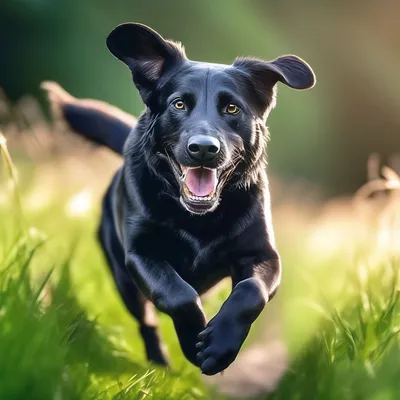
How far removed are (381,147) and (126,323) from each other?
1020 centimetres

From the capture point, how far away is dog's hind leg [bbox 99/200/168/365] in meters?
4.89

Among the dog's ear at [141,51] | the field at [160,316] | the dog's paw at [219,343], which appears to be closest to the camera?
the field at [160,316]

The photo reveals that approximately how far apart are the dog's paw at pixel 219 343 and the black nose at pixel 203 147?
0.64 meters

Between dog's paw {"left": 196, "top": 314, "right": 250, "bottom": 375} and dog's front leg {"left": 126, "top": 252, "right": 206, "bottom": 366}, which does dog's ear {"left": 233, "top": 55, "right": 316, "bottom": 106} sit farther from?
dog's paw {"left": 196, "top": 314, "right": 250, "bottom": 375}

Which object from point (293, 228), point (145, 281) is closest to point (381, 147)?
point (293, 228)

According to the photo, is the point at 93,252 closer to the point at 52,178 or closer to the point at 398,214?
the point at 52,178

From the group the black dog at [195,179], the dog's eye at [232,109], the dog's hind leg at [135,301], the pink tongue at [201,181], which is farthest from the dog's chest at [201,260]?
the dog's hind leg at [135,301]

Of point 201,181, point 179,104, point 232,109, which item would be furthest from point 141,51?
point 201,181

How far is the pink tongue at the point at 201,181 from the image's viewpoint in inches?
147

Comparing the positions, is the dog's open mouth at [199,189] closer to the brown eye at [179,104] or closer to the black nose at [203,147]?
the black nose at [203,147]

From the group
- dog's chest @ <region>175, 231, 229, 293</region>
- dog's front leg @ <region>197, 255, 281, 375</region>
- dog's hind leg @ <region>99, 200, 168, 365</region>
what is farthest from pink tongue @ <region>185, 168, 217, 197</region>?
dog's hind leg @ <region>99, 200, 168, 365</region>

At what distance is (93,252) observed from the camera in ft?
21.2

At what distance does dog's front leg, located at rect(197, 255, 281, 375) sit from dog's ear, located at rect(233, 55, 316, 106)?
896 millimetres

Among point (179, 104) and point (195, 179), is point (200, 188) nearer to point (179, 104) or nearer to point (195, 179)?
point (195, 179)
